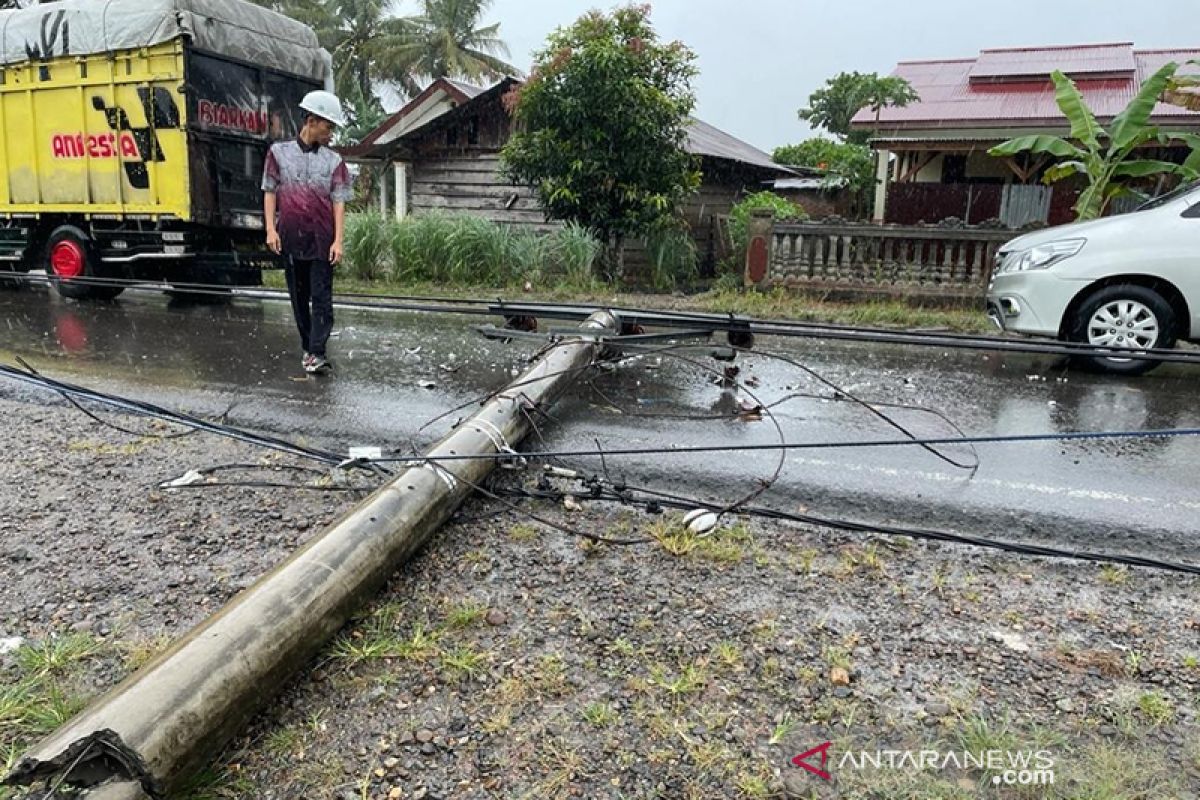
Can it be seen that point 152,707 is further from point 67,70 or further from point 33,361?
point 67,70

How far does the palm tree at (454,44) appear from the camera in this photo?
3944 cm

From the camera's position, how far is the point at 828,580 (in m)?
3.20

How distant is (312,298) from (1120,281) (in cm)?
654

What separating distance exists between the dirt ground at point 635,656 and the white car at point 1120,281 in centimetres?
445

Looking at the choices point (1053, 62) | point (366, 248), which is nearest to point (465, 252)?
point (366, 248)

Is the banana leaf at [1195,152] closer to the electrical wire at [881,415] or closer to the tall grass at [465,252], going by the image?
the electrical wire at [881,415]

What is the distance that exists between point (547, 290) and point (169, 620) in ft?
32.2

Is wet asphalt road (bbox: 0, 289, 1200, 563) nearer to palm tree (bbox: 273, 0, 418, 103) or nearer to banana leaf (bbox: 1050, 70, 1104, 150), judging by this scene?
banana leaf (bbox: 1050, 70, 1104, 150)

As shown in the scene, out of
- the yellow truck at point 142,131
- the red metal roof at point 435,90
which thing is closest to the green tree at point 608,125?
the yellow truck at point 142,131

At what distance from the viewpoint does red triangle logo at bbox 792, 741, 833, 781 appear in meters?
2.21

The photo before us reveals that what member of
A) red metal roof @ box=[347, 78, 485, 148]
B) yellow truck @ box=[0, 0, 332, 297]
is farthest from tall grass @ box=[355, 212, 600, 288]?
red metal roof @ box=[347, 78, 485, 148]

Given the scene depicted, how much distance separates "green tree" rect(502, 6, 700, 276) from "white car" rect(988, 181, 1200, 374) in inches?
260

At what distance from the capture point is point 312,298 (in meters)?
6.37

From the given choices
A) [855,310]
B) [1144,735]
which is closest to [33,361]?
[1144,735]
